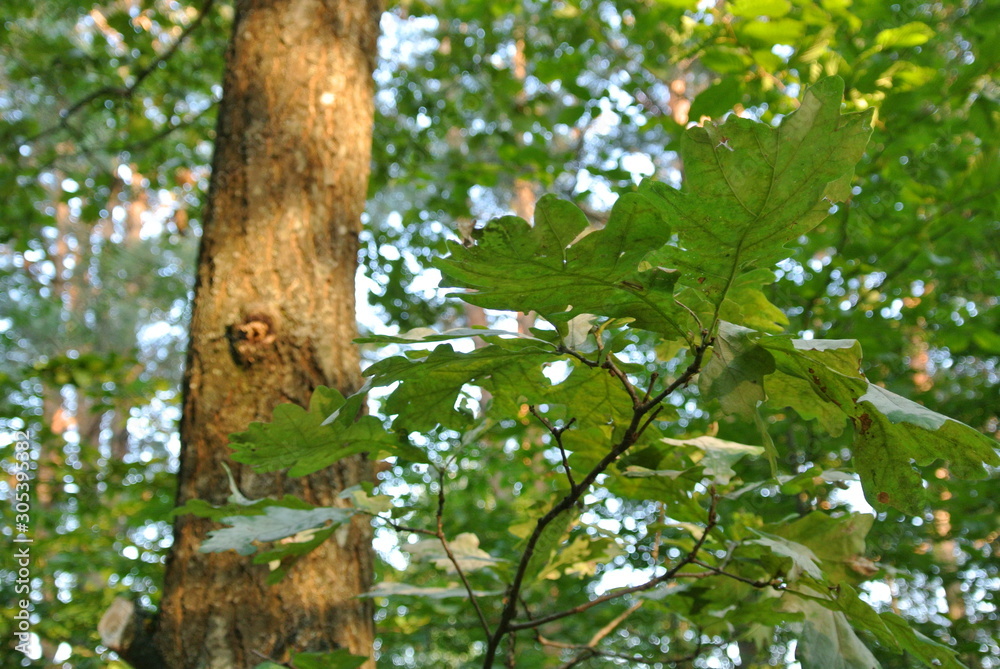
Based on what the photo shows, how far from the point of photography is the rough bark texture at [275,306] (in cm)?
133

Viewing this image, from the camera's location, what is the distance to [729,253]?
0.65 metres

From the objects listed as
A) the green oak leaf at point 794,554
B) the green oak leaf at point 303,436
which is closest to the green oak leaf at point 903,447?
the green oak leaf at point 794,554

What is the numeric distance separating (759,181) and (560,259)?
189 millimetres

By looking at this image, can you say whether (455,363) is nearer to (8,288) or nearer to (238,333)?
(238,333)

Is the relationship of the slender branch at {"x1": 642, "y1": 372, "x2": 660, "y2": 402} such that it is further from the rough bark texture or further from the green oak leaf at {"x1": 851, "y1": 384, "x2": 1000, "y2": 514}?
the rough bark texture

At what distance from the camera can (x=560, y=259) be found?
25.1 inches

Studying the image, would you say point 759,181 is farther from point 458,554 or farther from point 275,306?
point 275,306

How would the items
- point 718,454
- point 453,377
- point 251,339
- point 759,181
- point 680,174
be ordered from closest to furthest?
point 759,181
point 453,377
point 718,454
point 251,339
point 680,174

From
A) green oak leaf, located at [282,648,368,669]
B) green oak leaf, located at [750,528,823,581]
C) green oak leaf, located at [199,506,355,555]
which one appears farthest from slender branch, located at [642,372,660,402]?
green oak leaf, located at [282,648,368,669]

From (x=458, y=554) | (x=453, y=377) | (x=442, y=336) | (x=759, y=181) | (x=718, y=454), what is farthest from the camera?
(x=458, y=554)

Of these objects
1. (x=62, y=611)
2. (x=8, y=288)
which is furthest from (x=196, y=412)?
(x=8, y=288)

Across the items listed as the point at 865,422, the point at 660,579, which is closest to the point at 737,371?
the point at 865,422

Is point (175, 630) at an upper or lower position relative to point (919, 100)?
lower

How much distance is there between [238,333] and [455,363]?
2.93 feet
